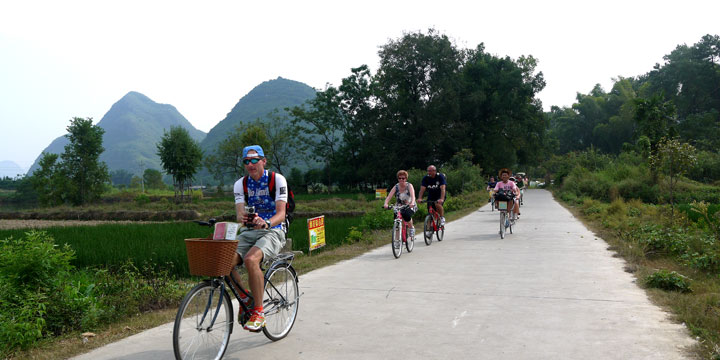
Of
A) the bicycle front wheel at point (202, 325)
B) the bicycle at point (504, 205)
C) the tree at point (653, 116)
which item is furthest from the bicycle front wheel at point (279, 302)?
the tree at point (653, 116)

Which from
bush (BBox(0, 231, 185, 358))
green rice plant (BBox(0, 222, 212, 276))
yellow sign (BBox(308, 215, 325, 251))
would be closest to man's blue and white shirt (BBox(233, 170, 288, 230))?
bush (BBox(0, 231, 185, 358))

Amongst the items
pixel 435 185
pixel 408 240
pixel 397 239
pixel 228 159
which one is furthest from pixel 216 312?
pixel 228 159

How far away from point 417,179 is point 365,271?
26944mm

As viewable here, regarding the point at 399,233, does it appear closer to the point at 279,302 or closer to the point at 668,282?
the point at 668,282

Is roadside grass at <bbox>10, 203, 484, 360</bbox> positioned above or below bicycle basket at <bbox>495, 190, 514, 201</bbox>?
below

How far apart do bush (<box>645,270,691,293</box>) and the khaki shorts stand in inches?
221

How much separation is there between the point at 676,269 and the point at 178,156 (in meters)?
45.0

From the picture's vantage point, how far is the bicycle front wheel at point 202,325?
3.78 meters

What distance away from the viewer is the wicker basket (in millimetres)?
3816

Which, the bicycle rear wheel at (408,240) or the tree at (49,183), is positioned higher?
the tree at (49,183)

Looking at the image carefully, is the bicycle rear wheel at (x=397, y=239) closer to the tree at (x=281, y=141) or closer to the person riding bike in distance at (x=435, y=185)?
the person riding bike in distance at (x=435, y=185)

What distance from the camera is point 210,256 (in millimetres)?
3855

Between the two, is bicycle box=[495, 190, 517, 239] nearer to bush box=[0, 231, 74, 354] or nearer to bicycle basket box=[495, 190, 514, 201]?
bicycle basket box=[495, 190, 514, 201]

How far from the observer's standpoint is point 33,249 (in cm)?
589
